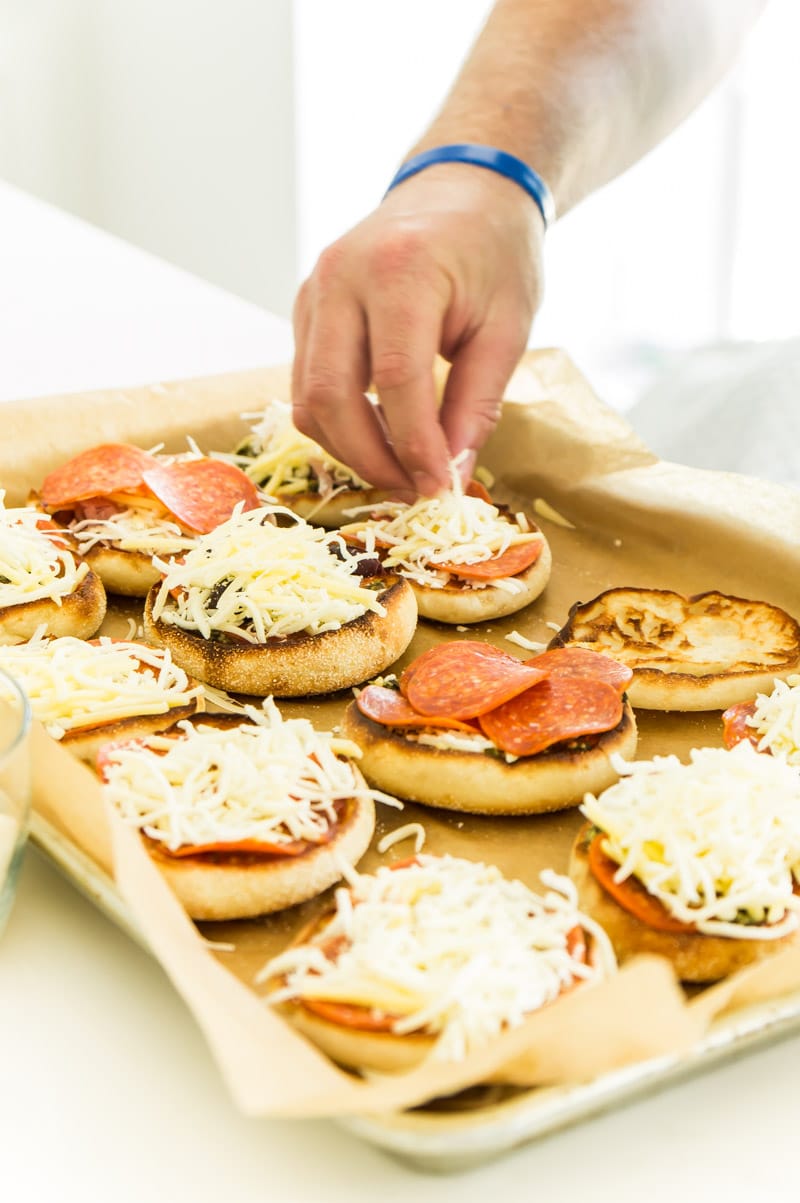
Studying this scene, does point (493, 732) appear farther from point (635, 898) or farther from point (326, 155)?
point (326, 155)

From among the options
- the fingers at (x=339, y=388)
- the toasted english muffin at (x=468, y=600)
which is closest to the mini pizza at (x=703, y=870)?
the toasted english muffin at (x=468, y=600)

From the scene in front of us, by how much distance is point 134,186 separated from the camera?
29.6 ft

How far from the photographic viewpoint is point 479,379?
2844 mm

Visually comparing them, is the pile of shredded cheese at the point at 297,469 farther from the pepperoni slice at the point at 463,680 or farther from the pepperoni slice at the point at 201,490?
the pepperoni slice at the point at 463,680

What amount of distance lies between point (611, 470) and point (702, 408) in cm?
102

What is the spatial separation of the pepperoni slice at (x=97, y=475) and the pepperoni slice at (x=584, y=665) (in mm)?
1084

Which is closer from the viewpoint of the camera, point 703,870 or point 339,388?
point 703,870

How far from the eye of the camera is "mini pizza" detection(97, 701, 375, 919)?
6.13 ft

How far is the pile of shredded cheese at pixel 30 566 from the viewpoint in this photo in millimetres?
2686

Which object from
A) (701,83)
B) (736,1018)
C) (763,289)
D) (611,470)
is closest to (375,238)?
(611,470)

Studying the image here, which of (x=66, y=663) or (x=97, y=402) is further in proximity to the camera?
(x=97, y=402)

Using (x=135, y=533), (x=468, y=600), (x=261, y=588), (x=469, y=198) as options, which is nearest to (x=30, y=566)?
(x=135, y=533)

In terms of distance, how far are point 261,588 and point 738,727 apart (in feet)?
2.95

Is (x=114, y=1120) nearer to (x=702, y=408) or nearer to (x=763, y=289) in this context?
(x=702, y=408)
